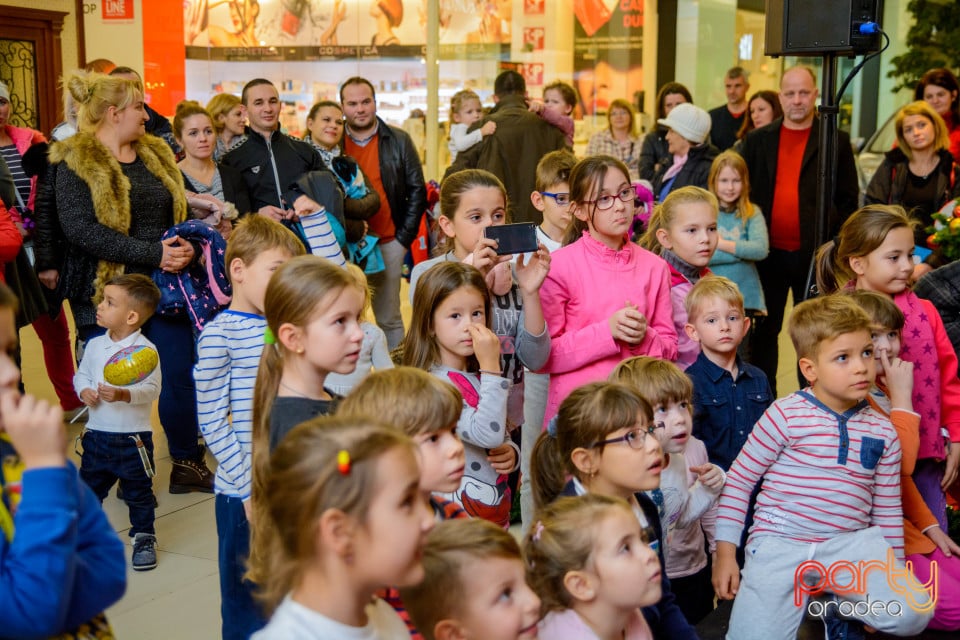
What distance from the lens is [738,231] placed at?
16.8ft

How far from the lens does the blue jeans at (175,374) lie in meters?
4.38

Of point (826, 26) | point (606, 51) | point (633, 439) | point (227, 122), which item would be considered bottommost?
point (633, 439)

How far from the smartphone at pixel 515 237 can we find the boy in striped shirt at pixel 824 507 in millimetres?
A: 828

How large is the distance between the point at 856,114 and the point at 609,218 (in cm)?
1169

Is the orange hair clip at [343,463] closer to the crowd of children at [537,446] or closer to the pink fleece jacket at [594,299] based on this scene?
the crowd of children at [537,446]

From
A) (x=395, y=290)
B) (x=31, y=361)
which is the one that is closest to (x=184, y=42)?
(x=31, y=361)

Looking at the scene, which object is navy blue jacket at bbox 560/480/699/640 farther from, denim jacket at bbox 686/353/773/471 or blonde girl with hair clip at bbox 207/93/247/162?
blonde girl with hair clip at bbox 207/93/247/162

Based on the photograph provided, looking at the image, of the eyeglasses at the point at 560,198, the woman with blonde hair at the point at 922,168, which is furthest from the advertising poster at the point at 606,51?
→ the eyeglasses at the point at 560,198

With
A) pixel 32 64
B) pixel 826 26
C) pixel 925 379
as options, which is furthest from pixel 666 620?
pixel 32 64

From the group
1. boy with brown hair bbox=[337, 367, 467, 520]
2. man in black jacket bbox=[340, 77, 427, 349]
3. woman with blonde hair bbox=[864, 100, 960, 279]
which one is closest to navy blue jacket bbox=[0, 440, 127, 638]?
boy with brown hair bbox=[337, 367, 467, 520]

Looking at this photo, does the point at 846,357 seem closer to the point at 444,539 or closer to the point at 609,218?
the point at 609,218

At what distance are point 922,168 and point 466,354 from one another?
402 cm

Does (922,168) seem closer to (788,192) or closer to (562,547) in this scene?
(788,192)

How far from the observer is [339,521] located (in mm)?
1485
